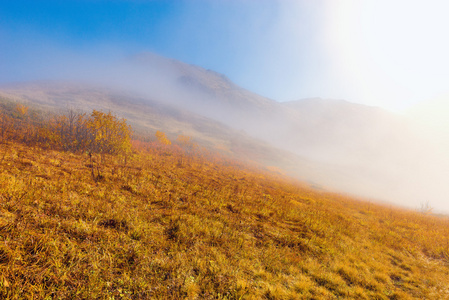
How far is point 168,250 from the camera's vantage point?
472 cm

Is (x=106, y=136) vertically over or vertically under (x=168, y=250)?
over

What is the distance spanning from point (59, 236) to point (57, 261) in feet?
2.93

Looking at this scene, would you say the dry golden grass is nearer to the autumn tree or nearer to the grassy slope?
the grassy slope

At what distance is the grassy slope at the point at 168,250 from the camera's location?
10.5 feet

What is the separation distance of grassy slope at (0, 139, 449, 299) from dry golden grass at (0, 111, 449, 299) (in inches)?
1.1

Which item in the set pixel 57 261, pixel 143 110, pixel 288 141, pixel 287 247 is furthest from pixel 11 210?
pixel 288 141

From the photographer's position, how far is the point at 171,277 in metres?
3.78

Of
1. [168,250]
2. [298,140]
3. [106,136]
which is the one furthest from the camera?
[298,140]

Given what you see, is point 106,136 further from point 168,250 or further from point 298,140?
point 298,140

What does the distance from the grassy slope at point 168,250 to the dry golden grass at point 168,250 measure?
1.1 inches

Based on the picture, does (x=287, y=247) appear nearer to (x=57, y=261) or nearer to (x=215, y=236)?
(x=215, y=236)

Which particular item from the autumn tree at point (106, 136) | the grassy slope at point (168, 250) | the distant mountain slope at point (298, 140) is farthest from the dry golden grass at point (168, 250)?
the distant mountain slope at point (298, 140)

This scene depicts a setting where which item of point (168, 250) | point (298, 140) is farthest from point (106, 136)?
point (298, 140)

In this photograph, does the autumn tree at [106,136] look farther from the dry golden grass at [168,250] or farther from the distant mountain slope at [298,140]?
the distant mountain slope at [298,140]
